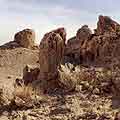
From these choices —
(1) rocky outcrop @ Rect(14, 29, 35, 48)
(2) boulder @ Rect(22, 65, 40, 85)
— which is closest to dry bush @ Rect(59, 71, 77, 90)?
(2) boulder @ Rect(22, 65, 40, 85)

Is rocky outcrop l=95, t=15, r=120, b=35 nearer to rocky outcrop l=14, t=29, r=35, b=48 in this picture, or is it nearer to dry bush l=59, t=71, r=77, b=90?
dry bush l=59, t=71, r=77, b=90

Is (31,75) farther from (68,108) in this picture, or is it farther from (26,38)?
(26,38)

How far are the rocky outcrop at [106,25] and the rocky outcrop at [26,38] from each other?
2012cm

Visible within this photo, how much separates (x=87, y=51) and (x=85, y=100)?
15.9ft

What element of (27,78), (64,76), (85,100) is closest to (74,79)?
(64,76)

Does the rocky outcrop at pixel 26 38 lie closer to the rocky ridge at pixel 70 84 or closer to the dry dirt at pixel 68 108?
the rocky ridge at pixel 70 84

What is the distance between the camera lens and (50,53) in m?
14.6

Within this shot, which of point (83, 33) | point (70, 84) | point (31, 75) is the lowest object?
point (70, 84)

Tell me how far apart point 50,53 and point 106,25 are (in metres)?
6.11

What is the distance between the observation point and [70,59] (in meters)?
16.5

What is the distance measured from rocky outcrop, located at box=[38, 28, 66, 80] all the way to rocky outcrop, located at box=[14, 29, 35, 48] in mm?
26172

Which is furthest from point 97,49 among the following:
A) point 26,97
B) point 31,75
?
point 26,97

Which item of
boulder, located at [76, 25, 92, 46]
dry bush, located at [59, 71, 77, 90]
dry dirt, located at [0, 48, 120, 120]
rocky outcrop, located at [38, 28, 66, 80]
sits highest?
boulder, located at [76, 25, 92, 46]

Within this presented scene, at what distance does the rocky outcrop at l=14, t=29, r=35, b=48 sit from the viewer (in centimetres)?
4119
